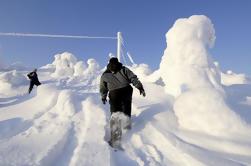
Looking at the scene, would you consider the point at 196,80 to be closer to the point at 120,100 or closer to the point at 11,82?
the point at 120,100

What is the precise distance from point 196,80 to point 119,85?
591 centimetres

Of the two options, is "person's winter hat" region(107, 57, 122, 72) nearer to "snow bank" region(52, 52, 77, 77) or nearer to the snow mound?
the snow mound

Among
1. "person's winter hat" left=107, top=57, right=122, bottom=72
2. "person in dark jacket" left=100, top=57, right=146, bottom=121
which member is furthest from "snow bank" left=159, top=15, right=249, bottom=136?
"person's winter hat" left=107, top=57, right=122, bottom=72

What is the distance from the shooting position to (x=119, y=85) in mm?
6520

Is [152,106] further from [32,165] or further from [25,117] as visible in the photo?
[32,165]

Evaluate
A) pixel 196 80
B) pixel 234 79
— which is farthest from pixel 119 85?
pixel 234 79

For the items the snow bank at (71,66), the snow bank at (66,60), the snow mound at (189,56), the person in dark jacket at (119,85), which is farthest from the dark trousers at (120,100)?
the snow bank at (66,60)

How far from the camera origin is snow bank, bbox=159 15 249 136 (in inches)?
250

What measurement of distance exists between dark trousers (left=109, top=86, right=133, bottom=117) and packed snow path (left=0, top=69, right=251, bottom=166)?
0.51 metres

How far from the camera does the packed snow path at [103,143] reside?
4762 millimetres

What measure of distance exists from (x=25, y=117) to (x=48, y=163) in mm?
3997

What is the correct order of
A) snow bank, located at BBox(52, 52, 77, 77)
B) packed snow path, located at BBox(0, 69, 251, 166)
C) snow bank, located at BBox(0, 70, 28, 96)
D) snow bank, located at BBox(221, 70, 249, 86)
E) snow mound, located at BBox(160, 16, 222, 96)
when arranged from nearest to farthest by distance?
packed snow path, located at BBox(0, 69, 251, 166) < snow mound, located at BBox(160, 16, 222, 96) < snow bank, located at BBox(221, 70, 249, 86) < snow bank, located at BBox(0, 70, 28, 96) < snow bank, located at BBox(52, 52, 77, 77)

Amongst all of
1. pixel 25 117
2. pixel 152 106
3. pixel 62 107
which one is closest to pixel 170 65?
pixel 152 106

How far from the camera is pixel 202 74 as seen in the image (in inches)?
473
